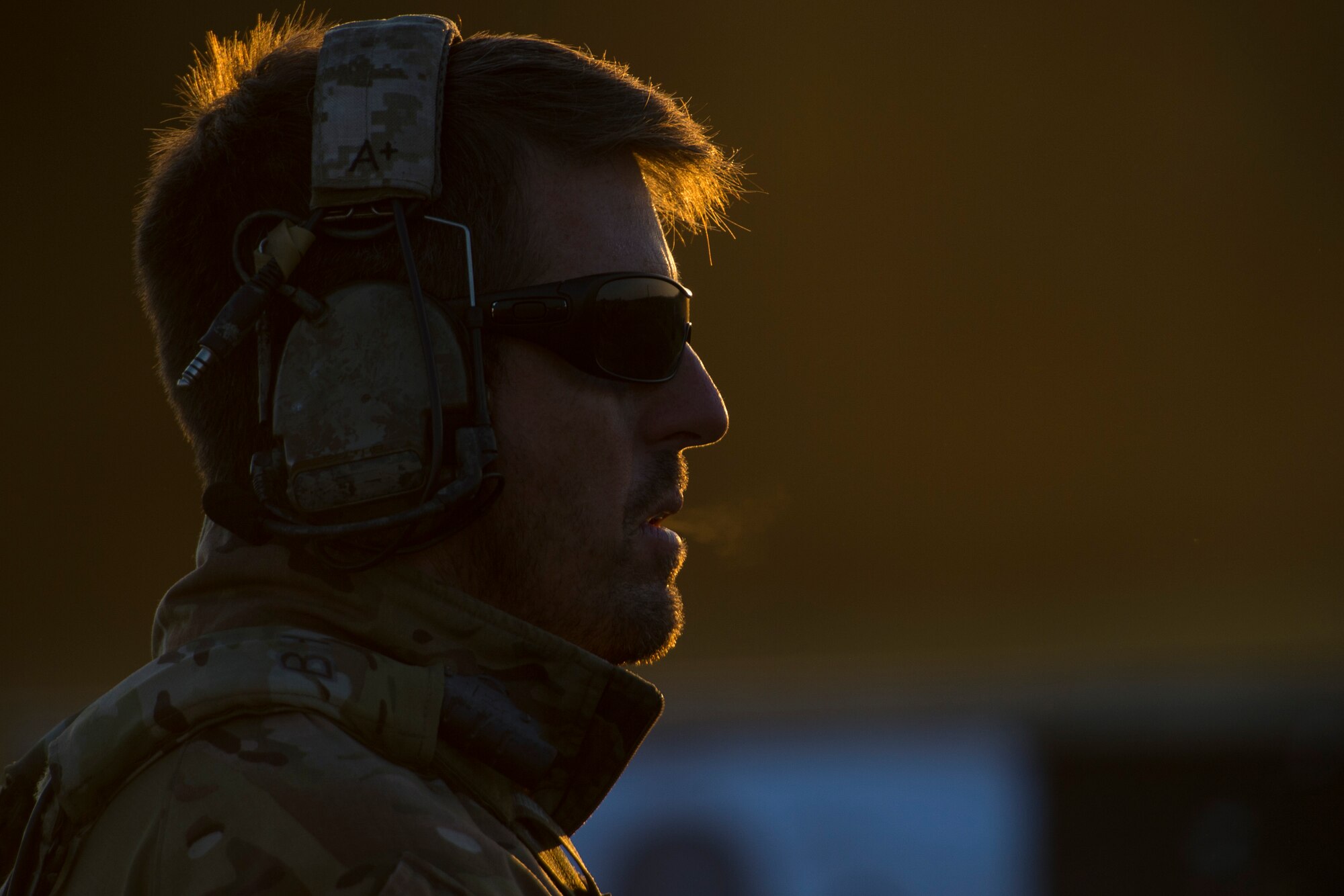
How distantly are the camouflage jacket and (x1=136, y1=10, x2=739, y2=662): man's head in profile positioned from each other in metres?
0.12

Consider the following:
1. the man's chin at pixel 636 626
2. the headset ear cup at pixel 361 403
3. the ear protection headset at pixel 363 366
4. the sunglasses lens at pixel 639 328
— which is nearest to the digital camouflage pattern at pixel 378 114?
the ear protection headset at pixel 363 366

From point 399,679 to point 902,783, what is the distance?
9.08 metres

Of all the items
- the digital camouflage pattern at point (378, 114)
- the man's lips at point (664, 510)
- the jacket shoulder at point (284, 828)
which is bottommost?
the jacket shoulder at point (284, 828)

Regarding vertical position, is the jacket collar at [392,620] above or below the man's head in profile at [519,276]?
below

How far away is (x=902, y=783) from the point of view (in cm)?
1004

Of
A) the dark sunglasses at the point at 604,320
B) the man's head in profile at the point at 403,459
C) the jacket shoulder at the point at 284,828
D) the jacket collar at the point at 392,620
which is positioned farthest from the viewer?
the dark sunglasses at the point at 604,320

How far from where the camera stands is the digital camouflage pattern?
1757mm

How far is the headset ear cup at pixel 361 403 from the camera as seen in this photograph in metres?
1.66

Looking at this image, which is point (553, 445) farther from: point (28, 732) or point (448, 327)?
point (28, 732)

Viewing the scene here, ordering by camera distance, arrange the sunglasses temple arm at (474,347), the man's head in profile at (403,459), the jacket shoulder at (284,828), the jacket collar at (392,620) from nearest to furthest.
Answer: the jacket shoulder at (284,828)
the man's head in profile at (403,459)
the jacket collar at (392,620)
the sunglasses temple arm at (474,347)

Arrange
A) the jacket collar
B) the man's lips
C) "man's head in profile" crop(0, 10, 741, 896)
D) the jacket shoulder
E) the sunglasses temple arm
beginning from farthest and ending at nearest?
1. the man's lips
2. the sunglasses temple arm
3. the jacket collar
4. "man's head in profile" crop(0, 10, 741, 896)
5. the jacket shoulder

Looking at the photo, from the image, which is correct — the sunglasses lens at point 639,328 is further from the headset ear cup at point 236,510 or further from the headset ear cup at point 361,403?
the headset ear cup at point 236,510

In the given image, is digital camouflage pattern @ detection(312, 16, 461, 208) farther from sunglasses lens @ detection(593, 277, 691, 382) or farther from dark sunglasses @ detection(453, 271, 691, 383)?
sunglasses lens @ detection(593, 277, 691, 382)

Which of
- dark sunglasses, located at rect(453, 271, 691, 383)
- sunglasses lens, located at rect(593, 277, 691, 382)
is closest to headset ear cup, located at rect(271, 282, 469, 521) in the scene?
dark sunglasses, located at rect(453, 271, 691, 383)
